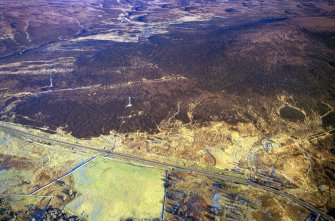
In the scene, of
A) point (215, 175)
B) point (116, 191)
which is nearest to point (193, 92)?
point (215, 175)

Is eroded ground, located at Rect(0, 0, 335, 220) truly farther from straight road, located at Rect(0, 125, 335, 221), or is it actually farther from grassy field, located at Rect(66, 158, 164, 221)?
grassy field, located at Rect(66, 158, 164, 221)

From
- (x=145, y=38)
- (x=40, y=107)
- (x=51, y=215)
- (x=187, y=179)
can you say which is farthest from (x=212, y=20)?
(x=51, y=215)

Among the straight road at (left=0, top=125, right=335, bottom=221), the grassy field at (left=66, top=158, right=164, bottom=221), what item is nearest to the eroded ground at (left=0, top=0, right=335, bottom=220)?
the straight road at (left=0, top=125, right=335, bottom=221)

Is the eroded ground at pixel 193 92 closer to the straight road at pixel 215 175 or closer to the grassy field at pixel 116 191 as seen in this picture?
the straight road at pixel 215 175

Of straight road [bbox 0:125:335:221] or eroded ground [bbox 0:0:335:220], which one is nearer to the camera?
straight road [bbox 0:125:335:221]

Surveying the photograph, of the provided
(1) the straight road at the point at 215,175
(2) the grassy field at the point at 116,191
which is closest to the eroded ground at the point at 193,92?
(1) the straight road at the point at 215,175

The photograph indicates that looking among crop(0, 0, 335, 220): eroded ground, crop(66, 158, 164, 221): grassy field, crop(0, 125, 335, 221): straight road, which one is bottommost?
crop(66, 158, 164, 221): grassy field

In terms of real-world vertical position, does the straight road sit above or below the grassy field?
above

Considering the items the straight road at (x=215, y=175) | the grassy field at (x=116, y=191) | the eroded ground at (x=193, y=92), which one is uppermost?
the eroded ground at (x=193, y=92)

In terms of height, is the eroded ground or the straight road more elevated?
the eroded ground
